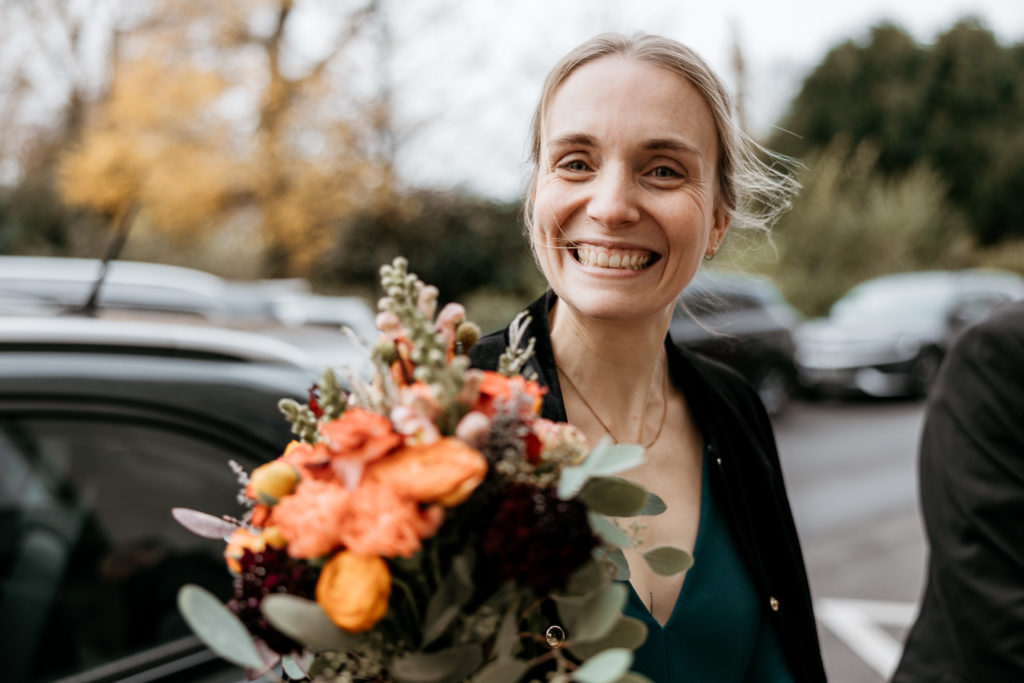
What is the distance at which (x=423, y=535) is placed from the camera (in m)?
0.86

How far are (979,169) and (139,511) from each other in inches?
1329

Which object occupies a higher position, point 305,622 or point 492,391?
point 492,391

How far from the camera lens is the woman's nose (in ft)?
4.85

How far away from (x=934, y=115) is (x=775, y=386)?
24942 millimetres

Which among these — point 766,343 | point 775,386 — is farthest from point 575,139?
point 775,386

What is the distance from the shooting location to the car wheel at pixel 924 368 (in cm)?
1208

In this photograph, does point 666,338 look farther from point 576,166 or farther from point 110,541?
point 110,541

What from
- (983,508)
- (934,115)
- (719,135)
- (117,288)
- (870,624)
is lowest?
(870,624)

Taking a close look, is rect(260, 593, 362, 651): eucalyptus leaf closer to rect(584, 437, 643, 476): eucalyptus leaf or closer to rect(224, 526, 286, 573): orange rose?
rect(224, 526, 286, 573): orange rose

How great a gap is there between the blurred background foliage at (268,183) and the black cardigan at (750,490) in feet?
27.4

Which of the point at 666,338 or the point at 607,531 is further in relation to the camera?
the point at 666,338

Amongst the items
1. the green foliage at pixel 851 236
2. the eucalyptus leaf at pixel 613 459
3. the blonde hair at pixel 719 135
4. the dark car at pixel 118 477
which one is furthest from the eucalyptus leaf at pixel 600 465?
the green foliage at pixel 851 236

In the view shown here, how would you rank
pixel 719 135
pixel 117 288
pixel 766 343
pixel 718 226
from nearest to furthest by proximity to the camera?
pixel 719 135 < pixel 718 226 < pixel 117 288 < pixel 766 343

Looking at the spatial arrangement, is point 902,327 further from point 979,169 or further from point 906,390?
point 979,169
